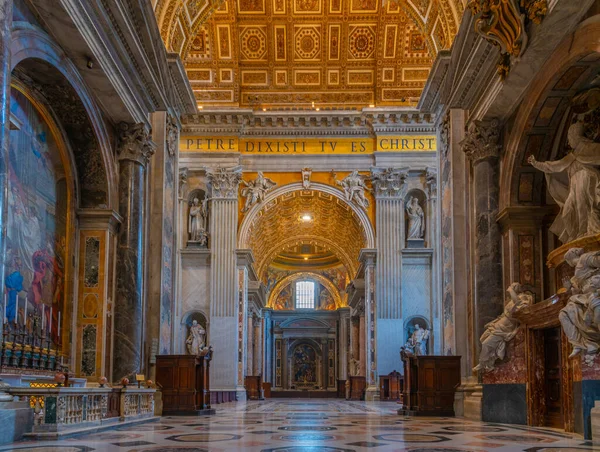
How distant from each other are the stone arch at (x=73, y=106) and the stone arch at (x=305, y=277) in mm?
31827

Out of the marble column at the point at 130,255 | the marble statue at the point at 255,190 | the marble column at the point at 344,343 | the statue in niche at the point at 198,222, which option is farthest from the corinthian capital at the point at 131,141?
the marble column at the point at 344,343

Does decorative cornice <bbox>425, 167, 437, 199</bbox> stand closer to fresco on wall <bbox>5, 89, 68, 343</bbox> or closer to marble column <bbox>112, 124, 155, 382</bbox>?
marble column <bbox>112, 124, 155, 382</bbox>

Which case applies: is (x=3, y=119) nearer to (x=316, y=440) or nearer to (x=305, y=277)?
(x=316, y=440)

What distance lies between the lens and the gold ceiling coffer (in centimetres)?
987

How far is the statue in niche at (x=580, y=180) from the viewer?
1020cm

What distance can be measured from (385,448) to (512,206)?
6705 millimetres

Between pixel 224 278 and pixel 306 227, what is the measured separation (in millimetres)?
8195

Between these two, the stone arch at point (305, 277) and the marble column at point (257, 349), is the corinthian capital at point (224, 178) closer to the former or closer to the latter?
the marble column at point (257, 349)

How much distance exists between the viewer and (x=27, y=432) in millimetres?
7660

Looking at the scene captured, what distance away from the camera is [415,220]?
83.4ft

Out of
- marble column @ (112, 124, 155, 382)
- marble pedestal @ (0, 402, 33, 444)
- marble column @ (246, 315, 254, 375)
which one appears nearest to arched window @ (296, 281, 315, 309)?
marble column @ (246, 315, 254, 375)

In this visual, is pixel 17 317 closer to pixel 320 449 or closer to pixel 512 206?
pixel 320 449

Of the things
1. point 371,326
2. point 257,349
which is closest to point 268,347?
point 257,349

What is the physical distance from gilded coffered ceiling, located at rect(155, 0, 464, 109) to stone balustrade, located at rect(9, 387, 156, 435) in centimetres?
1533
